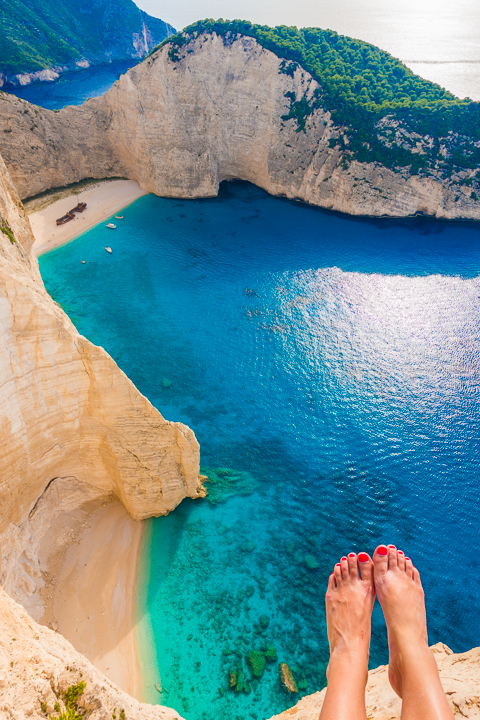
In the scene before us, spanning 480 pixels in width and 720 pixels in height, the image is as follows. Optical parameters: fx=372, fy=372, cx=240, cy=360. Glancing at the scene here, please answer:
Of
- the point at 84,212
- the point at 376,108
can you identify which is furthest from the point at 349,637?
the point at 376,108

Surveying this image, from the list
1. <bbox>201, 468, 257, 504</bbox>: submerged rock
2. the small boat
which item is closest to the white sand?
<bbox>201, 468, 257, 504</bbox>: submerged rock

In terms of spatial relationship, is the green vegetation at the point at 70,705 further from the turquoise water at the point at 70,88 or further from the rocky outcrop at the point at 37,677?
the turquoise water at the point at 70,88

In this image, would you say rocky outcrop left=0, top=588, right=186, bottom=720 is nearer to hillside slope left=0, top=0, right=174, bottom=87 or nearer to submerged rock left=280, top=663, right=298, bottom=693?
submerged rock left=280, top=663, right=298, bottom=693

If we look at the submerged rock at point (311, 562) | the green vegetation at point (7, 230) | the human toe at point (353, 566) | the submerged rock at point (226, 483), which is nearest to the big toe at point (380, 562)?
the human toe at point (353, 566)

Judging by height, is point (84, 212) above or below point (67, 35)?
below

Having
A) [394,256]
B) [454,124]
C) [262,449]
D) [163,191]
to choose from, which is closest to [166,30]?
[163,191]

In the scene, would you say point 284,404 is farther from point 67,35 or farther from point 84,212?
point 67,35
